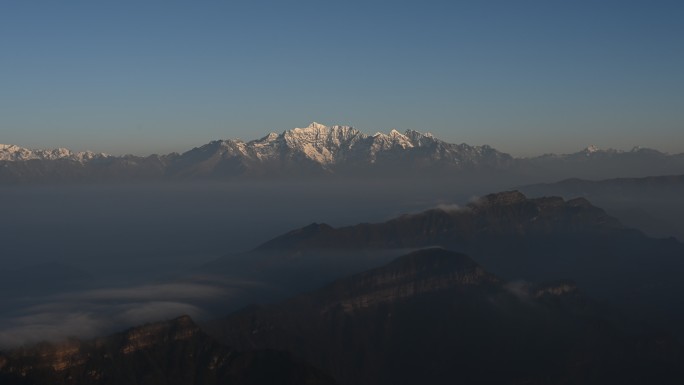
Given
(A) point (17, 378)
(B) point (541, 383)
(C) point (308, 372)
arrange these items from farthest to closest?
(B) point (541, 383) → (C) point (308, 372) → (A) point (17, 378)

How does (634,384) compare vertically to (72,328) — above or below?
below

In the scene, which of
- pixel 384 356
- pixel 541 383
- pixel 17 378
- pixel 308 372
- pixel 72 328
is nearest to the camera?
pixel 17 378

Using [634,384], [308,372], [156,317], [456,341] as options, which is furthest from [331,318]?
[634,384]

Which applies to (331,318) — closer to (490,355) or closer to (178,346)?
(490,355)

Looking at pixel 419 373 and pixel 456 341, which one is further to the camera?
pixel 456 341

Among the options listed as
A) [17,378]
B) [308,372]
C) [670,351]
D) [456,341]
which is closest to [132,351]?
[17,378]

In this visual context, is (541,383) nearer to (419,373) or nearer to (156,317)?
(419,373)
